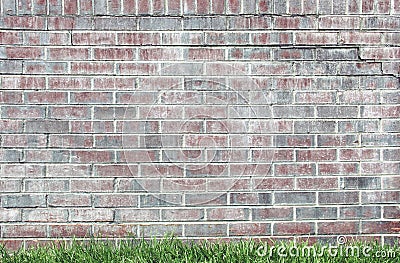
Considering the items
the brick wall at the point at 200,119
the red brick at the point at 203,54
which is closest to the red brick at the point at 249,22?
the brick wall at the point at 200,119

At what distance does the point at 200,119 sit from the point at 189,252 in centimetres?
77

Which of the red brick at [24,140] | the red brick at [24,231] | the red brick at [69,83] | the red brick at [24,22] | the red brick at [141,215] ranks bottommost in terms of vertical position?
the red brick at [24,231]

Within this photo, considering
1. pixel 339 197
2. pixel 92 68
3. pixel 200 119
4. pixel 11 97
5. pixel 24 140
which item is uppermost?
pixel 92 68

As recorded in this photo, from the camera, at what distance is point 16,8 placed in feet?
13.3

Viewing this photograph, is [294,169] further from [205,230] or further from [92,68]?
[92,68]

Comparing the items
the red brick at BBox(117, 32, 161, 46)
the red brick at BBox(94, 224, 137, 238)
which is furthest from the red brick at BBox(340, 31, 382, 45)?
the red brick at BBox(94, 224, 137, 238)

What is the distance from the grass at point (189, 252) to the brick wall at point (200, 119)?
0.09 meters

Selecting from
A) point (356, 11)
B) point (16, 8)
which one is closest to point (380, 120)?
point (356, 11)

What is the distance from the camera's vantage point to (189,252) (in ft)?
12.7

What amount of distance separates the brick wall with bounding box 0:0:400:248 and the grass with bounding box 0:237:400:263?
93 millimetres

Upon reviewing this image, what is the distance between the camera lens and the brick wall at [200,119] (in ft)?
13.4

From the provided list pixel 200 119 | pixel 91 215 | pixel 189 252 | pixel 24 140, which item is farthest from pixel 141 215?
pixel 24 140

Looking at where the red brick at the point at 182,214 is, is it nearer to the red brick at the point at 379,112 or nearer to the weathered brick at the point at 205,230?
the weathered brick at the point at 205,230

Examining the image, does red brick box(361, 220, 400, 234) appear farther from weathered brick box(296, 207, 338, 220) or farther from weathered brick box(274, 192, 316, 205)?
weathered brick box(274, 192, 316, 205)
